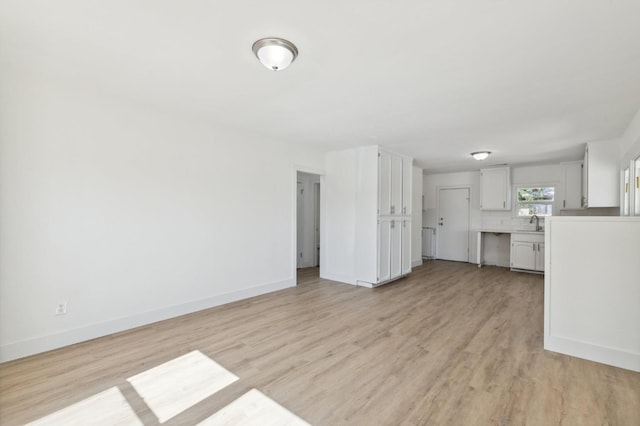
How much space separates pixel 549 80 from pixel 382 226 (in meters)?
3.15

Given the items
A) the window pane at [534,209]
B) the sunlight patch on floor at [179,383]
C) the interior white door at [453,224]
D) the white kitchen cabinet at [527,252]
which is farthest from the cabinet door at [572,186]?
the sunlight patch on floor at [179,383]

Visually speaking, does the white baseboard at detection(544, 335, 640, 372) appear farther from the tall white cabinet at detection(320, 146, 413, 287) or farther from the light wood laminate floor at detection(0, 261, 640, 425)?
the tall white cabinet at detection(320, 146, 413, 287)

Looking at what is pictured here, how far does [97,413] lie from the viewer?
186 cm

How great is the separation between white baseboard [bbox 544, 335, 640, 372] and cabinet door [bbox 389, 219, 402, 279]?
9.10 feet

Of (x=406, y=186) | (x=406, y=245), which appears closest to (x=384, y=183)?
(x=406, y=186)

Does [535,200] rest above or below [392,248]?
above

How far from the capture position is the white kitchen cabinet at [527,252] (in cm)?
632

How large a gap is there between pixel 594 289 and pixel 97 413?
4162mm

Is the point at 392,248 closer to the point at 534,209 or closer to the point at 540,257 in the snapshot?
the point at 540,257

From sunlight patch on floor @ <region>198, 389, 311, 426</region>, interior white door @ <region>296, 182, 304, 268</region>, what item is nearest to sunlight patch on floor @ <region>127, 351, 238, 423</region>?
sunlight patch on floor @ <region>198, 389, 311, 426</region>

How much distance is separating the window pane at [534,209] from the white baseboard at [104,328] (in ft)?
21.9

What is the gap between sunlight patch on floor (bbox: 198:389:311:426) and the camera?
5.86ft

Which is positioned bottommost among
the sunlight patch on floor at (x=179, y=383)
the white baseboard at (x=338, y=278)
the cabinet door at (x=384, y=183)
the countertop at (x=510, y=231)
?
the sunlight patch on floor at (x=179, y=383)

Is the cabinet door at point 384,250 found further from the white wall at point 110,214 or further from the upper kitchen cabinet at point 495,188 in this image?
the upper kitchen cabinet at point 495,188
